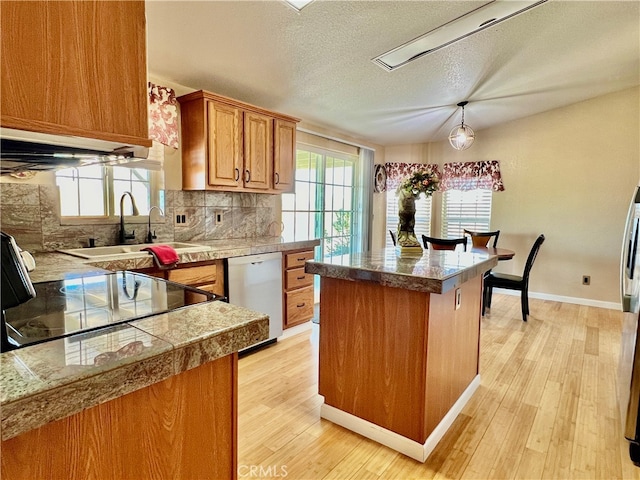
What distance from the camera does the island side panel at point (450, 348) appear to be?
1.78 metres

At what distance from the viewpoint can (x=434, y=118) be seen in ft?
14.9

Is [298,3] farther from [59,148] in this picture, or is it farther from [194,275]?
[194,275]

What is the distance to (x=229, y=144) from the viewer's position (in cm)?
306

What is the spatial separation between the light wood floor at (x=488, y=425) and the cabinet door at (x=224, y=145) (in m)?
1.54

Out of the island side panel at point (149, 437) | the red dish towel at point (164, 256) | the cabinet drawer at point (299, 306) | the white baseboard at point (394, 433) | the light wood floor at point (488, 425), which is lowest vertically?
the light wood floor at point (488, 425)

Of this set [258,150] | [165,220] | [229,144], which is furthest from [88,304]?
[258,150]

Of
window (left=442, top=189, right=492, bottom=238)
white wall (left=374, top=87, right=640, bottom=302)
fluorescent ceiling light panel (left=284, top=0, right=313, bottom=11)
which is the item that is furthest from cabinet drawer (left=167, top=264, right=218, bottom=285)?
white wall (left=374, top=87, right=640, bottom=302)

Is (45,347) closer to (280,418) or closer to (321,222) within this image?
(280,418)

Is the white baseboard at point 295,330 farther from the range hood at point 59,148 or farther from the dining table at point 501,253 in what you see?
the range hood at point 59,148

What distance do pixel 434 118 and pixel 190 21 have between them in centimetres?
332

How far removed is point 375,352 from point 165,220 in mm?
2149

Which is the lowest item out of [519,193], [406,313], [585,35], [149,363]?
[406,313]

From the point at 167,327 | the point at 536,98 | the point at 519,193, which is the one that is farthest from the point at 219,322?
the point at 519,193

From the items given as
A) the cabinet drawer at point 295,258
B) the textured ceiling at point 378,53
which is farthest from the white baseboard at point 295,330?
the textured ceiling at point 378,53
